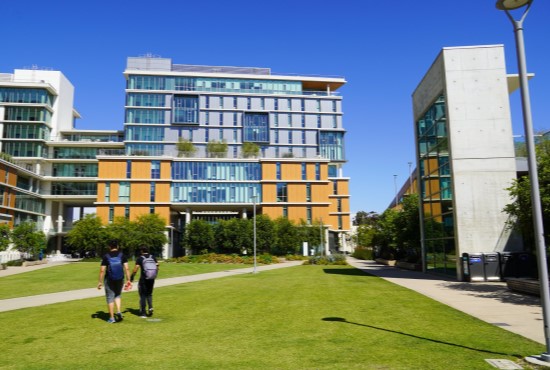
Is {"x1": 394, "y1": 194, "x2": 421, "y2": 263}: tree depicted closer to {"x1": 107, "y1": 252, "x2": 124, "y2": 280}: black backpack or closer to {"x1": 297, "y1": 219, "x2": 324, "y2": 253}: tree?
{"x1": 107, "y1": 252, "x2": 124, "y2": 280}: black backpack

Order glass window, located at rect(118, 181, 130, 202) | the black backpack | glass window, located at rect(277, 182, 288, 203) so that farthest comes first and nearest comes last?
glass window, located at rect(277, 182, 288, 203) → glass window, located at rect(118, 181, 130, 202) → the black backpack

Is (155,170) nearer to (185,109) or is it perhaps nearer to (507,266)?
(185,109)

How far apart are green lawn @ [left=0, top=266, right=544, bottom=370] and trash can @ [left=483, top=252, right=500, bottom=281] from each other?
366 inches

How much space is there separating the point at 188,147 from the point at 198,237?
53.5 ft

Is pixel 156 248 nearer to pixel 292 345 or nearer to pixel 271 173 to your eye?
pixel 271 173

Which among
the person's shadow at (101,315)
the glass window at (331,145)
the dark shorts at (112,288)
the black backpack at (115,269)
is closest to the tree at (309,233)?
the glass window at (331,145)

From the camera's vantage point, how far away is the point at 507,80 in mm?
23156

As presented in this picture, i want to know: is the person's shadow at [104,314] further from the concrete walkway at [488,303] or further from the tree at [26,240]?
the tree at [26,240]

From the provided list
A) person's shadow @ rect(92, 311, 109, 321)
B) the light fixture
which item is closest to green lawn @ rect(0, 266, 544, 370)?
person's shadow @ rect(92, 311, 109, 321)

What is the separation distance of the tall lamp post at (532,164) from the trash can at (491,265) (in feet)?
49.6

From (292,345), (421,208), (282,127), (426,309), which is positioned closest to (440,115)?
(421,208)

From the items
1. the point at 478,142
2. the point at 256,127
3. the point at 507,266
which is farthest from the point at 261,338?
the point at 256,127

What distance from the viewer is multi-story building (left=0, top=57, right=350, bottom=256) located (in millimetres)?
65812

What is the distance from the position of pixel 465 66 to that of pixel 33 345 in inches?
891
